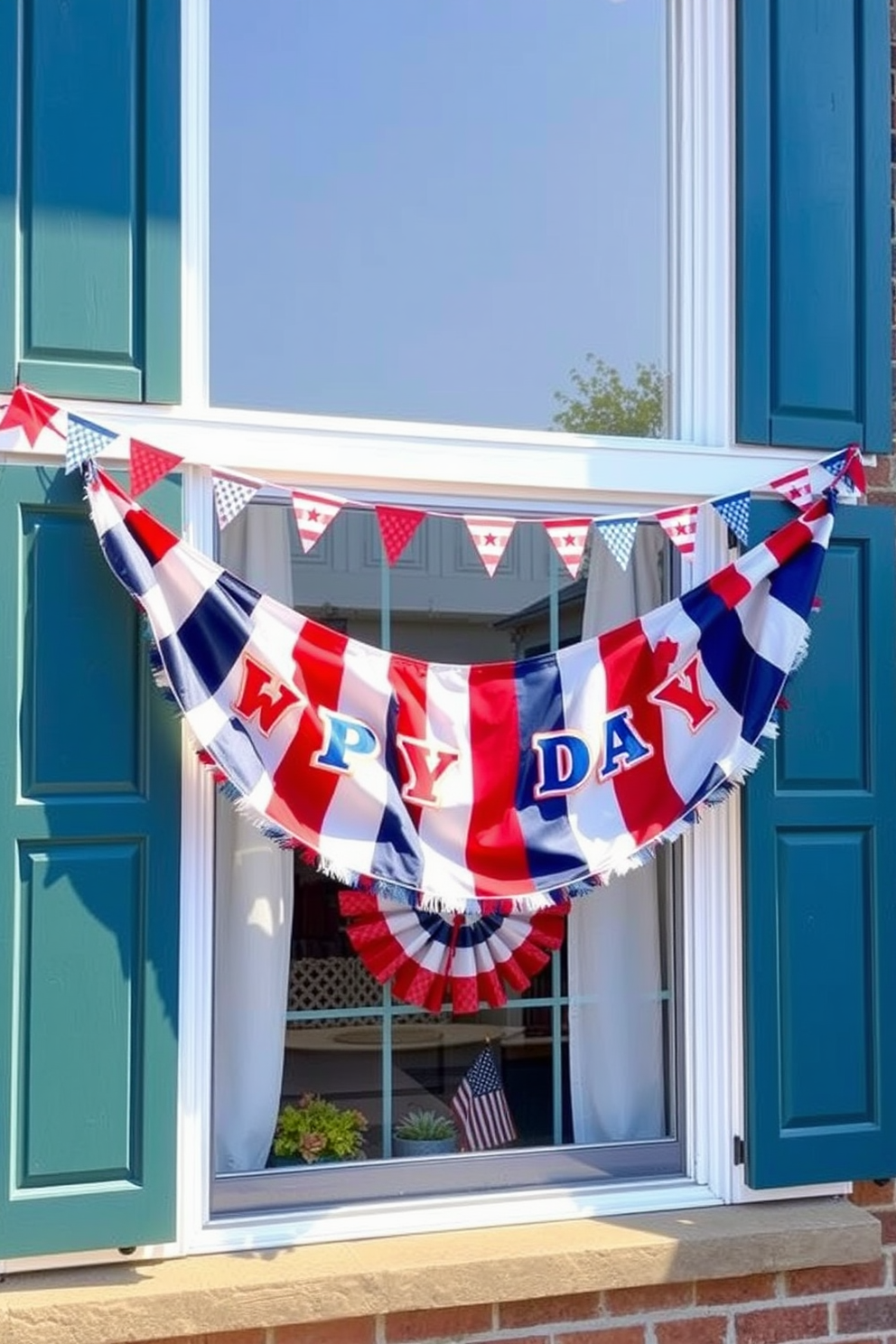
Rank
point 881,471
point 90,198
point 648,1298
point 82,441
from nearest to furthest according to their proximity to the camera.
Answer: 1. point 82,441
2. point 90,198
3. point 648,1298
4. point 881,471

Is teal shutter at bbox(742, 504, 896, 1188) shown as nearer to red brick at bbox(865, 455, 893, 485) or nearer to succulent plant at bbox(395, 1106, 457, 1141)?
red brick at bbox(865, 455, 893, 485)

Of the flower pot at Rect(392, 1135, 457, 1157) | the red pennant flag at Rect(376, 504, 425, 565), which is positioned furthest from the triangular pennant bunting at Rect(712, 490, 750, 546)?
the flower pot at Rect(392, 1135, 457, 1157)

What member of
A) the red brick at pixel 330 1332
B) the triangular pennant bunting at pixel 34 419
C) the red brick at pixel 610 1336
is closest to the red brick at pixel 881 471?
the triangular pennant bunting at pixel 34 419

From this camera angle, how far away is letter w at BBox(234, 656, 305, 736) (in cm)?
289

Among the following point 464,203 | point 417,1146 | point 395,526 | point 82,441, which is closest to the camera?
point 82,441

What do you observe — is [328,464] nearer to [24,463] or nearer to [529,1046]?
[24,463]

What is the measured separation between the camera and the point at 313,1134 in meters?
3.15

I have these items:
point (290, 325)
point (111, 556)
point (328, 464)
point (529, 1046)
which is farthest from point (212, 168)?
point (529, 1046)

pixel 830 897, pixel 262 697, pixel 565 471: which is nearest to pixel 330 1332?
pixel 262 697

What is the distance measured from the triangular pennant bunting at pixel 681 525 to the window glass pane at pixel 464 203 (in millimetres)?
447

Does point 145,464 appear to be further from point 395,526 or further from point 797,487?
point 797,487

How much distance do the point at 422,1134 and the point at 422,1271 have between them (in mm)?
367

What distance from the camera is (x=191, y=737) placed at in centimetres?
291

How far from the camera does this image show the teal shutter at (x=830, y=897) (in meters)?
3.24
